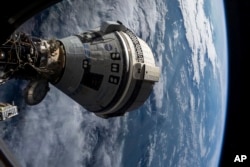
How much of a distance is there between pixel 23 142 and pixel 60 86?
28.1m

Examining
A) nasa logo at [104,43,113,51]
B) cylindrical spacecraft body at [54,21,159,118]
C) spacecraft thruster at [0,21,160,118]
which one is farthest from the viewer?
nasa logo at [104,43,113,51]

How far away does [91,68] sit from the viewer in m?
12.3

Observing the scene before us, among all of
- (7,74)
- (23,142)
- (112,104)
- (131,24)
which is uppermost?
(131,24)

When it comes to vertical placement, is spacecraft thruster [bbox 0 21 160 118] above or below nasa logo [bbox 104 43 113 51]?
below

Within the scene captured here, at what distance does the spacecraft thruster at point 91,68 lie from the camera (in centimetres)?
1162

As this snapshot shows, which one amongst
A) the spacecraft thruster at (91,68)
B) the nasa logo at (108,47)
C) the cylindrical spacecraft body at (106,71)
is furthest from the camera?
the nasa logo at (108,47)

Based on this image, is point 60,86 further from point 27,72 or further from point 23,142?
point 23,142

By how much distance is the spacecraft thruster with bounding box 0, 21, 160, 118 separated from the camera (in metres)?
11.6

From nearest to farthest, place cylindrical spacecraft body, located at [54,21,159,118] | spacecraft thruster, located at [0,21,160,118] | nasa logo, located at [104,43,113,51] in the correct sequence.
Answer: spacecraft thruster, located at [0,21,160,118], cylindrical spacecraft body, located at [54,21,159,118], nasa logo, located at [104,43,113,51]

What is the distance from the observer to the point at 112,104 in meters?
13.1

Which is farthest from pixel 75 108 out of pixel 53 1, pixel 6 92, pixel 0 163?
Answer: pixel 53 1

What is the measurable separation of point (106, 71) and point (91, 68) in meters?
0.56

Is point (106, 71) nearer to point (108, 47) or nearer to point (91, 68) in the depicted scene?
point (91, 68)

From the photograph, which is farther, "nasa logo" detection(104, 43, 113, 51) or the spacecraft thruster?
"nasa logo" detection(104, 43, 113, 51)
